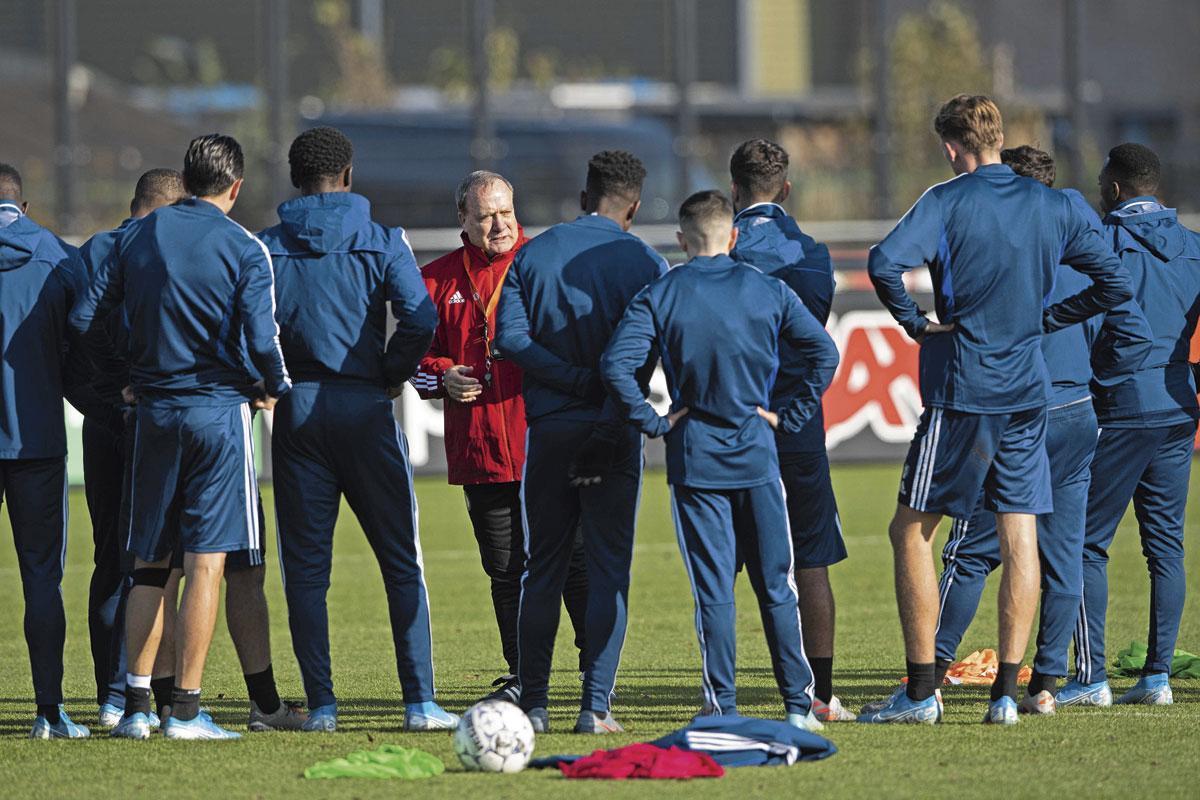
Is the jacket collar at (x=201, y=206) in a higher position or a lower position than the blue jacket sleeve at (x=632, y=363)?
higher

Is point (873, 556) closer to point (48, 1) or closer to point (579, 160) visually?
point (579, 160)

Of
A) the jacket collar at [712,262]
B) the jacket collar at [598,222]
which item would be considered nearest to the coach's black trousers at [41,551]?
the jacket collar at [598,222]

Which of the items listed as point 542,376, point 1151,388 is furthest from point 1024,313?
point 542,376

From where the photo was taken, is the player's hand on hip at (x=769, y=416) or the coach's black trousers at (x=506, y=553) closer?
the player's hand on hip at (x=769, y=416)

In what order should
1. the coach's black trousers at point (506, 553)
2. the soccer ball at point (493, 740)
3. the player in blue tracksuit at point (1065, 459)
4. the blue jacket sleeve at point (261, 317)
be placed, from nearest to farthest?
the soccer ball at point (493, 740)
the blue jacket sleeve at point (261, 317)
the player in blue tracksuit at point (1065, 459)
the coach's black trousers at point (506, 553)

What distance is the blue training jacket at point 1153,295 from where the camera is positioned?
771 cm

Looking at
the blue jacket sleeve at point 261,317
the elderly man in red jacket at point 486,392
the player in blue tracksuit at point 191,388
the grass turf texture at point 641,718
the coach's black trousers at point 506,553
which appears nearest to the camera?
the grass turf texture at point 641,718

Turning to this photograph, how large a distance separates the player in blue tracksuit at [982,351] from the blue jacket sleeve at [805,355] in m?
0.37

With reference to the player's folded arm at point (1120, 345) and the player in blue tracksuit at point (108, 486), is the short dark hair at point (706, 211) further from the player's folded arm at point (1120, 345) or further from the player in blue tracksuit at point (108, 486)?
the player in blue tracksuit at point (108, 486)

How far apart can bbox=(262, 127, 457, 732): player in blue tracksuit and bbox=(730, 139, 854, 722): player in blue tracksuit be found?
1.31 m

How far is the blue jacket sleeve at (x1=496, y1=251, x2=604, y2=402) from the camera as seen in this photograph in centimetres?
694

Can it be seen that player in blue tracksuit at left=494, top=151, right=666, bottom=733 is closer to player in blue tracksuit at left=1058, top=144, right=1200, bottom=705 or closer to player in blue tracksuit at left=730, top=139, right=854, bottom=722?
player in blue tracksuit at left=730, top=139, right=854, bottom=722

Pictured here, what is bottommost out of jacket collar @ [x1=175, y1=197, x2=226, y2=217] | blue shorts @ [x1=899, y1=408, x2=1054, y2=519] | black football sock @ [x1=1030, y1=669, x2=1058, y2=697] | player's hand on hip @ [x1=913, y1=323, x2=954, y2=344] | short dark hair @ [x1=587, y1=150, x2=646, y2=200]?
black football sock @ [x1=1030, y1=669, x2=1058, y2=697]

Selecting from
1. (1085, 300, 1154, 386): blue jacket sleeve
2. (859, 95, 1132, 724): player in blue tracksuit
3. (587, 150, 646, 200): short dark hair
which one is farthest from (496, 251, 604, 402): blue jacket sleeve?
(1085, 300, 1154, 386): blue jacket sleeve
